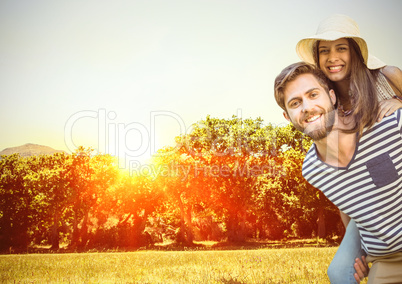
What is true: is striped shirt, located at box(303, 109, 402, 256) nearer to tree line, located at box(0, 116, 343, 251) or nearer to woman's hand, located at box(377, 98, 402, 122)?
woman's hand, located at box(377, 98, 402, 122)

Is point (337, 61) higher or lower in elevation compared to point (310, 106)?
higher

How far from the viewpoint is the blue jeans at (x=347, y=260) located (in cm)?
281

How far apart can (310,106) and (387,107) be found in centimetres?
57

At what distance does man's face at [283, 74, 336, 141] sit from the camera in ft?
8.20

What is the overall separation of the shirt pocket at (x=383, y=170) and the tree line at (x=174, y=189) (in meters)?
32.6

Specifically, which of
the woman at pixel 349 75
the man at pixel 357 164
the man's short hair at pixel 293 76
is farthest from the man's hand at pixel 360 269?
the man's short hair at pixel 293 76

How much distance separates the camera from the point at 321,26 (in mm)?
3143

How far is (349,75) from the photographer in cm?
295

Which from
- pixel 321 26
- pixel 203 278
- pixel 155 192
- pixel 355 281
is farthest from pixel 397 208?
pixel 155 192

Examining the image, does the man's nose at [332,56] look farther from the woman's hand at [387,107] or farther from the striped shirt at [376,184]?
the striped shirt at [376,184]

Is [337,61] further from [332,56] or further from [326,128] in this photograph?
[326,128]

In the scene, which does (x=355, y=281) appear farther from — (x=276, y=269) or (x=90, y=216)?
(x=90, y=216)

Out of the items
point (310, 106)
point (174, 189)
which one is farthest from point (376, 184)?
point (174, 189)

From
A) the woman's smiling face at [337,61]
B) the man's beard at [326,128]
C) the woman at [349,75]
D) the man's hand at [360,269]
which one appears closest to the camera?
the man's beard at [326,128]
